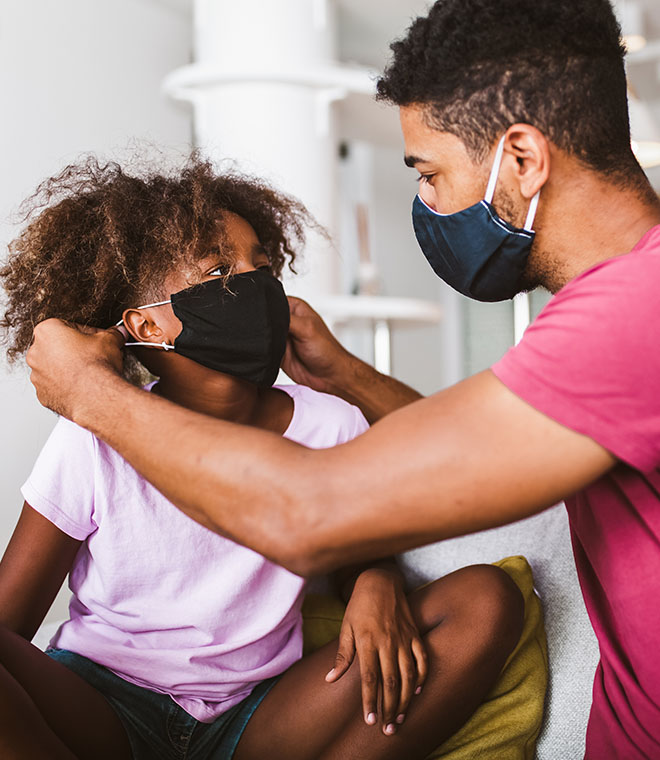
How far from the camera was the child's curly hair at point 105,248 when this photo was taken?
1.34 metres

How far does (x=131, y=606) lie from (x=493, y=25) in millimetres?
913

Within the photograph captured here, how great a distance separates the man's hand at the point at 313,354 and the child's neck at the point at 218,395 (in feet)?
0.54

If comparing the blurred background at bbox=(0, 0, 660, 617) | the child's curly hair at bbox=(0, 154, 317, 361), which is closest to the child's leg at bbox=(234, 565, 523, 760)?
the child's curly hair at bbox=(0, 154, 317, 361)

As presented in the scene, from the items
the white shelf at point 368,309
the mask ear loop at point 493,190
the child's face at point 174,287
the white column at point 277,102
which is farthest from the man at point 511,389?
the white column at point 277,102

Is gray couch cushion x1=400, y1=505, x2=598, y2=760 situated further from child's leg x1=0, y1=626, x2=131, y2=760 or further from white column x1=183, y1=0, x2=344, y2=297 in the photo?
white column x1=183, y1=0, x2=344, y2=297

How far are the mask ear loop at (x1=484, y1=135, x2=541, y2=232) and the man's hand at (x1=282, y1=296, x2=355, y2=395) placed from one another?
62cm

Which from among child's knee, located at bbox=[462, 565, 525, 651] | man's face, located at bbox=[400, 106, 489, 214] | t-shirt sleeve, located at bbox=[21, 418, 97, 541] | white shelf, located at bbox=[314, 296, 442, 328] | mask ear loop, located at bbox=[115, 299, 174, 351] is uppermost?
man's face, located at bbox=[400, 106, 489, 214]

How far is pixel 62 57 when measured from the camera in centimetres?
233

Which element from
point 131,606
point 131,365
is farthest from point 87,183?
point 131,606

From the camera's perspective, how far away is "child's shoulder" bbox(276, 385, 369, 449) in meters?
1.38

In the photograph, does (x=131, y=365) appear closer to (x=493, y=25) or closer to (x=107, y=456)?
(x=107, y=456)

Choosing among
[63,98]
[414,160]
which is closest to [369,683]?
[414,160]

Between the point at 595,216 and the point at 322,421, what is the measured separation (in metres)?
0.61

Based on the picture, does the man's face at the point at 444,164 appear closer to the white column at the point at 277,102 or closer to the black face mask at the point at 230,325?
the black face mask at the point at 230,325
